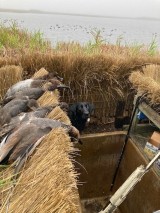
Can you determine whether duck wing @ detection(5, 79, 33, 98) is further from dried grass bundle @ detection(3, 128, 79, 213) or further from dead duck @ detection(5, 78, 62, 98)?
dried grass bundle @ detection(3, 128, 79, 213)

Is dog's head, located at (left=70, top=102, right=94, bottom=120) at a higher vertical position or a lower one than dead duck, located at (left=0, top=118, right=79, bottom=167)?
lower

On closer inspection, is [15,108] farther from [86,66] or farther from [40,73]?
[86,66]

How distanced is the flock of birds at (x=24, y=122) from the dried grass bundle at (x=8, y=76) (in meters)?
0.44

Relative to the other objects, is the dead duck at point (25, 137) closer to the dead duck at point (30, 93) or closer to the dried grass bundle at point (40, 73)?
the dead duck at point (30, 93)

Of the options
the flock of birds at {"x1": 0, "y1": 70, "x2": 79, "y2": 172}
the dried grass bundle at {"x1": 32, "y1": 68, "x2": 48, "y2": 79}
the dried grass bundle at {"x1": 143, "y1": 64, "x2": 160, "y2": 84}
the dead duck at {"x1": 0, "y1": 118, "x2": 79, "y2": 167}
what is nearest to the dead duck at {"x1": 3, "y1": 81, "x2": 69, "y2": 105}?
the flock of birds at {"x1": 0, "y1": 70, "x2": 79, "y2": 172}

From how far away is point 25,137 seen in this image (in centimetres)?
302

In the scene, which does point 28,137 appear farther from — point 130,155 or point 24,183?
point 130,155

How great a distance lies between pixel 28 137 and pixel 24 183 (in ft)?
2.12

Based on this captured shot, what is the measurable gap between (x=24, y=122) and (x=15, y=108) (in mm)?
705

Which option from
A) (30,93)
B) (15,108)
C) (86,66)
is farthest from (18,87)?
(86,66)

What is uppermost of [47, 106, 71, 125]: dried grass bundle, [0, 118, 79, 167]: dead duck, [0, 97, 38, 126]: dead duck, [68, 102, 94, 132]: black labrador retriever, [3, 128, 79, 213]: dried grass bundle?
[3, 128, 79, 213]: dried grass bundle

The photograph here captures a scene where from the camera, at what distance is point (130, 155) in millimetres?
5473

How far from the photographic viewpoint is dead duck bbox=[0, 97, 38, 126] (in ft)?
13.1

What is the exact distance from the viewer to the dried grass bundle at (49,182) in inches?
79.1
